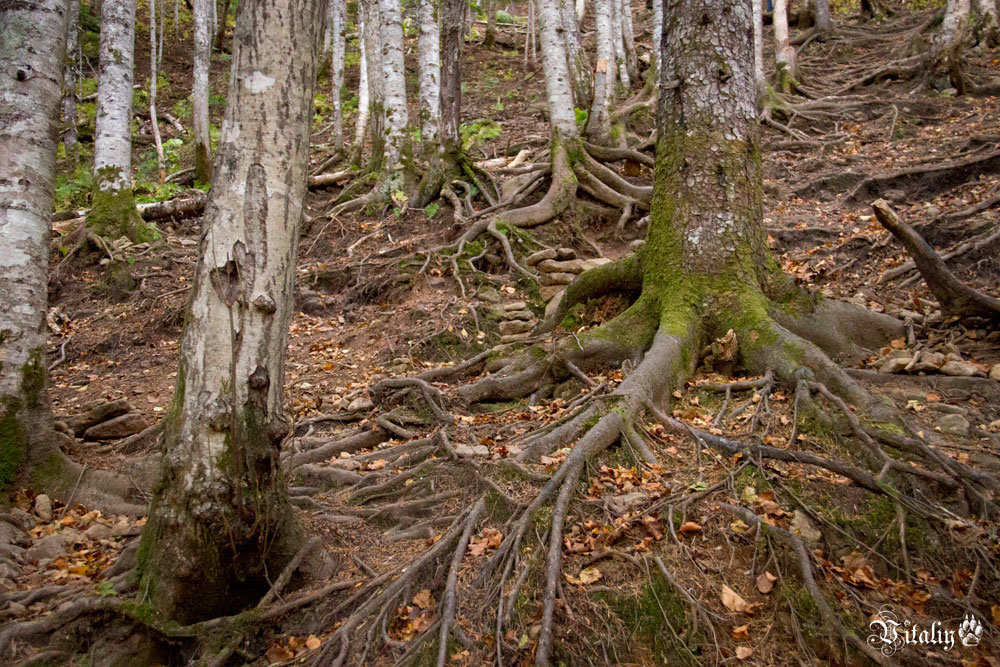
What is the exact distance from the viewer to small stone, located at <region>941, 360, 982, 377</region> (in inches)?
159

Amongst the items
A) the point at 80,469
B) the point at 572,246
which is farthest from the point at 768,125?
the point at 80,469

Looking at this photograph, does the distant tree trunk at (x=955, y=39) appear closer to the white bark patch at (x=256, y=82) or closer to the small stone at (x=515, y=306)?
the small stone at (x=515, y=306)

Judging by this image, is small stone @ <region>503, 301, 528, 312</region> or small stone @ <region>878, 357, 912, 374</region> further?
small stone @ <region>503, 301, 528, 312</region>

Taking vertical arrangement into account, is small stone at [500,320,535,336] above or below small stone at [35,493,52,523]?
above

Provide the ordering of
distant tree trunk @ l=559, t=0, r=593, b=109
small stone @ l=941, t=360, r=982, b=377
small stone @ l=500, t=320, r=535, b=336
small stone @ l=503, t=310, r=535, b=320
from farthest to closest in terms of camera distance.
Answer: distant tree trunk @ l=559, t=0, r=593, b=109 → small stone @ l=503, t=310, r=535, b=320 → small stone @ l=500, t=320, r=535, b=336 → small stone @ l=941, t=360, r=982, b=377

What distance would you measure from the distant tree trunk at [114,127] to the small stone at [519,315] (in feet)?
24.0

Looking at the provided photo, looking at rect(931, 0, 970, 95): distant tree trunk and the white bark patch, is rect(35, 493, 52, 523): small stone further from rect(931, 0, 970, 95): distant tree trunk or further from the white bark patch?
rect(931, 0, 970, 95): distant tree trunk

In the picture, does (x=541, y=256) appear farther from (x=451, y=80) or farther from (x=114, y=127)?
(x=114, y=127)

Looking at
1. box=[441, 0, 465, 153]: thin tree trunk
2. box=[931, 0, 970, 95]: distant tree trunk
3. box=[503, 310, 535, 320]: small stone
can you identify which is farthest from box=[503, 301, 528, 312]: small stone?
box=[931, 0, 970, 95]: distant tree trunk

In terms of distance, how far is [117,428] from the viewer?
5.36 m

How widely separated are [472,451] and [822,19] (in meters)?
20.3

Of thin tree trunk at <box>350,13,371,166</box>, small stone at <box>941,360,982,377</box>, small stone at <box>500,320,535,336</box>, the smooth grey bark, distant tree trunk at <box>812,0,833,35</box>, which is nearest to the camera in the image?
small stone at <box>941,360,982,377</box>

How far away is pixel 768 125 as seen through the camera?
12.0m

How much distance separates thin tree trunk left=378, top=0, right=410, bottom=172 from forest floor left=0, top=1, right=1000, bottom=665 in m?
1.59
